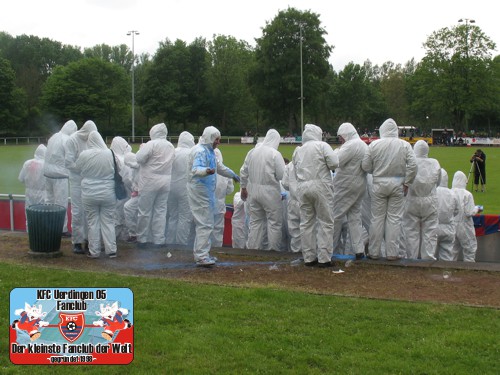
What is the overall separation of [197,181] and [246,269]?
1.48 metres

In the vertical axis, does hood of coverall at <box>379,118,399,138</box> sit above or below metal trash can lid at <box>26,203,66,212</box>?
above

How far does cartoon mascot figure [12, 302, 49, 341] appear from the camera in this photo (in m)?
5.05

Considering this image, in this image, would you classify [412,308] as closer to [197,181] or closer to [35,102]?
[197,181]

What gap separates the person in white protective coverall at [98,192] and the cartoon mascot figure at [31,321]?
4395 mm

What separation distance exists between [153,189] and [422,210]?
462cm

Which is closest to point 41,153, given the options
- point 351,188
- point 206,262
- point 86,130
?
point 86,130

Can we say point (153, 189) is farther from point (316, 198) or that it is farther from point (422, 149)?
point (422, 149)

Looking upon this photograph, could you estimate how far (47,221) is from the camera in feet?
30.9

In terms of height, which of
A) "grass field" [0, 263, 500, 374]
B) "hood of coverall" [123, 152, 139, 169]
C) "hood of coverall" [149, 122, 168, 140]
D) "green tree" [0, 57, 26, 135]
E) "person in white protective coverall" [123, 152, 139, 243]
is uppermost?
"green tree" [0, 57, 26, 135]

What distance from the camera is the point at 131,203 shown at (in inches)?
452

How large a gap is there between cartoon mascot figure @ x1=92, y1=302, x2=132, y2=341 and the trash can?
15.3 feet

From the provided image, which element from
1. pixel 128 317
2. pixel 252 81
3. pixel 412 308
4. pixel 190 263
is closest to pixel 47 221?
pixel 190 263

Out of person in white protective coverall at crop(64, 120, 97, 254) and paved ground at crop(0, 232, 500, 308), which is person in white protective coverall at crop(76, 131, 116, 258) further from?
person in white protective coverall at crop(64, 120, 97, 254)

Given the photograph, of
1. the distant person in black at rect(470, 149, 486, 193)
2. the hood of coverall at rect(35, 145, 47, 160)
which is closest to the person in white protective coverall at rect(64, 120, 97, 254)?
the hood of coverall at rect(35, 145, 47, 160)
